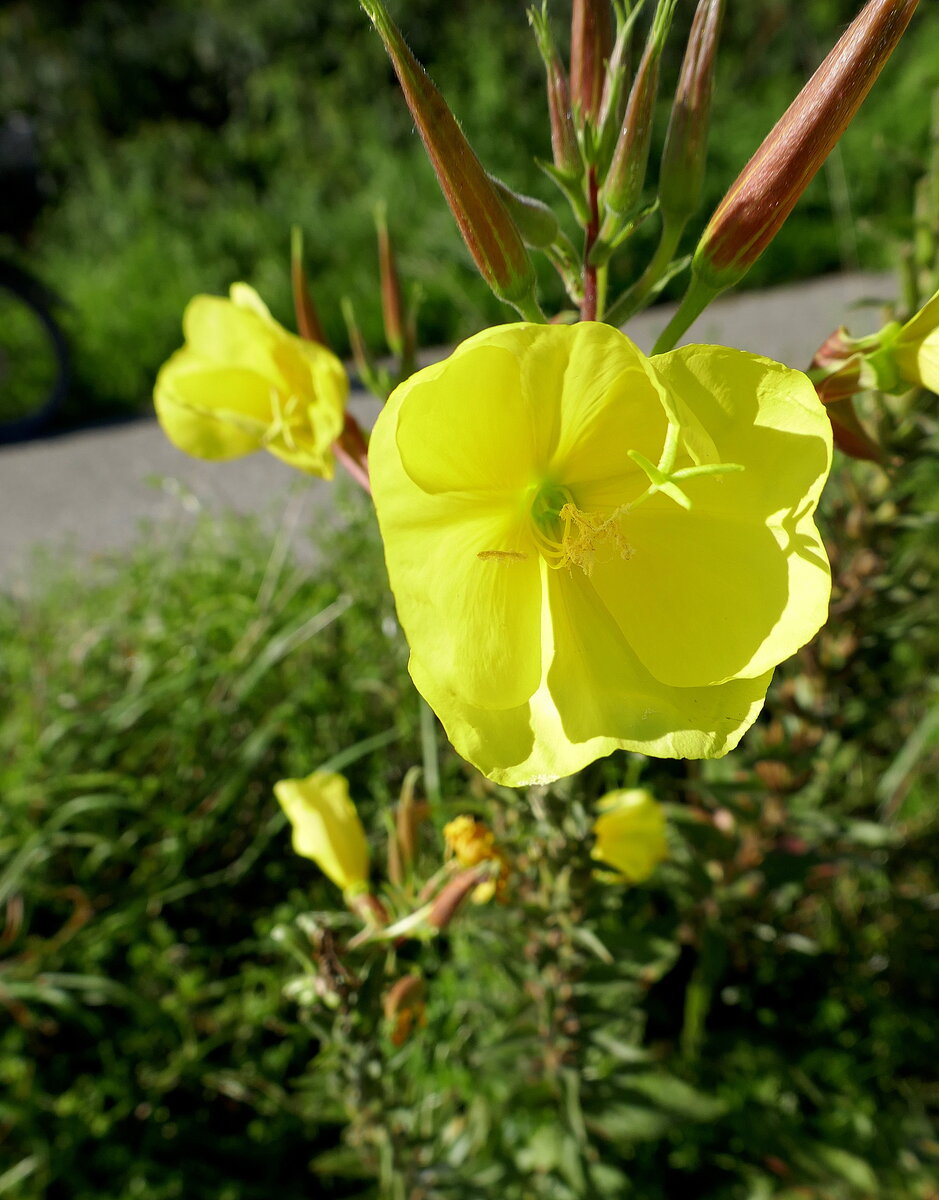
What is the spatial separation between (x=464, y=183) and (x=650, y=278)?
200 millimetres

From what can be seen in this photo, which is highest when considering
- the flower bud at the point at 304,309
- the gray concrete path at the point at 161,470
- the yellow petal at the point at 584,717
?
the flower bud at the point at 304,309

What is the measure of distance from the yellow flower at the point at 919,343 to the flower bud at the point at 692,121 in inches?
8.5

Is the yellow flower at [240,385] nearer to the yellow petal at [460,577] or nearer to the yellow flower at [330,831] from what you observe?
the yellow petal at [460,577]

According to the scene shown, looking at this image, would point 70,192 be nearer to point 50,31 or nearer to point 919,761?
point 50,31

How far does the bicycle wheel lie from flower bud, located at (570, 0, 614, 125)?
4535 millimetres

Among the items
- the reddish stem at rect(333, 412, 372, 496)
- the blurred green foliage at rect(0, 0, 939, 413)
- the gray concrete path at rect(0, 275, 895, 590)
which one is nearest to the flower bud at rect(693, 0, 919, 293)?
the reddish stem at rect(333, 412, 372, 496)

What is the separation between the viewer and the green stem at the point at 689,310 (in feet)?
2.53

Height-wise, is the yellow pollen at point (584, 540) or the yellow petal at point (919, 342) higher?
the yellow petal at point (919, 342)

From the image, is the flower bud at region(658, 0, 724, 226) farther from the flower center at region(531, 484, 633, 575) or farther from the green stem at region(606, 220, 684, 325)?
the flower center at region(531, 484, 633, 575)

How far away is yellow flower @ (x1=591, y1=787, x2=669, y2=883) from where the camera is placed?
43.1 inches

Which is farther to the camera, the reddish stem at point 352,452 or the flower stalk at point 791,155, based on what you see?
the reddish stem at point 352,452

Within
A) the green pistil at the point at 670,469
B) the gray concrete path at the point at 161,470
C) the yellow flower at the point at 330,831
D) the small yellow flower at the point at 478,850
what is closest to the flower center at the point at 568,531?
the green pistil at the point at 670,469

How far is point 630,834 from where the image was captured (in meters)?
1.10

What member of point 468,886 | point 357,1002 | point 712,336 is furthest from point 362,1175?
point 712,336
